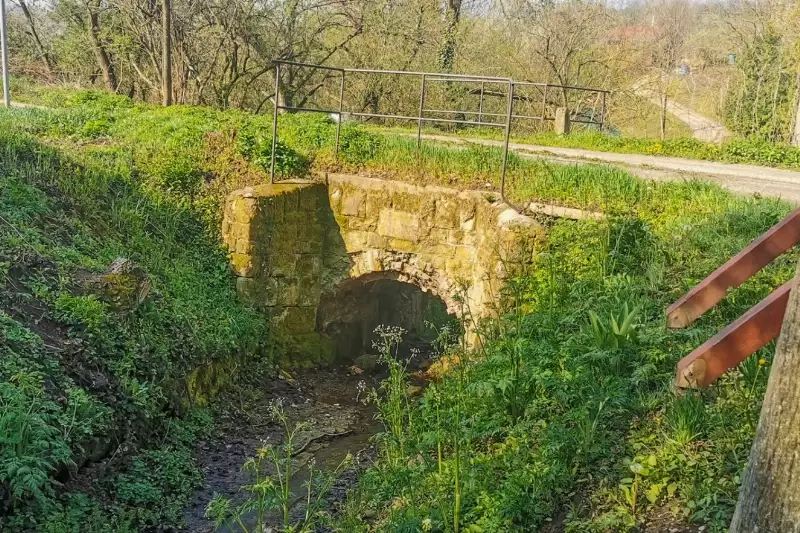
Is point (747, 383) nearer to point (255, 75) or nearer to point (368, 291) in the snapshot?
point (368, 291)

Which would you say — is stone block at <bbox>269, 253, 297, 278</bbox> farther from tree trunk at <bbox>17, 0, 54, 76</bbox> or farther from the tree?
tree trunk at <bbox>17, 0, 54, 76</bbox>

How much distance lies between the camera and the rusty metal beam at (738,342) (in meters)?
3.22

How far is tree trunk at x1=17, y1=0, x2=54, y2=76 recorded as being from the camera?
19.1m

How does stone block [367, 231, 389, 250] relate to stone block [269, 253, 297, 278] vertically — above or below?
above

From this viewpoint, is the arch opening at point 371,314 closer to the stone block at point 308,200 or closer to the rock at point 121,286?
the stone block at point 308,200

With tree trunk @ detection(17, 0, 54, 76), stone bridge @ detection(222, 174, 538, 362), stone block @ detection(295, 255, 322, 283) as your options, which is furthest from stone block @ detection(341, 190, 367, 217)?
tree trunk @ detection(17, 0, 54, 76)

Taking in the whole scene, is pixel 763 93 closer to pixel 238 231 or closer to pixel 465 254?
pixel 465 254

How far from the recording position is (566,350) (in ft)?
17.1

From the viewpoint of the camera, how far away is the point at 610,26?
2058 cm

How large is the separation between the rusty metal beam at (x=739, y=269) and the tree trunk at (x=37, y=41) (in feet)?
66.3

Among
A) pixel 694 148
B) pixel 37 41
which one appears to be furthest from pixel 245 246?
pixel 37 41

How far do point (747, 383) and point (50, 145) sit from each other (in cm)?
928

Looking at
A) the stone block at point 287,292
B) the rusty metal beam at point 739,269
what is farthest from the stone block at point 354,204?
the rusty metal beam at point 739,269

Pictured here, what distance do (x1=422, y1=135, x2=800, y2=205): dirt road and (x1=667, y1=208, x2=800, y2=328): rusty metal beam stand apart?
153 inches
